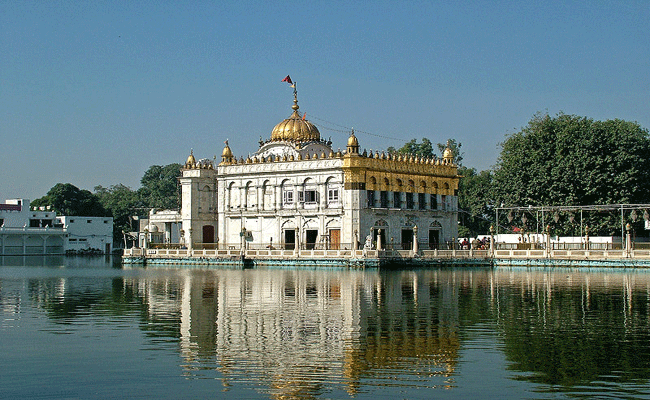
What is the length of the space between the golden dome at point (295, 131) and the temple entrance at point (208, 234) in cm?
959

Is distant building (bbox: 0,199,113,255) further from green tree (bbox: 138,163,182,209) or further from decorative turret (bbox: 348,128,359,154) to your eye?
decorative turret (bbox: 348,128,359,154)

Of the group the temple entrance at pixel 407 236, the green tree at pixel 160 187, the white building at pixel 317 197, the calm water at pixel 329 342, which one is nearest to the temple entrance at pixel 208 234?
the white building at pixel 317 197

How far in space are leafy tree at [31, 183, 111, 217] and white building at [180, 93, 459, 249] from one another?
47.5 meters

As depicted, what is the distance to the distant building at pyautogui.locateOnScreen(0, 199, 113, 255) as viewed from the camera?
103 m

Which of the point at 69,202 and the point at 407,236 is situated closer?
the point at 407,236

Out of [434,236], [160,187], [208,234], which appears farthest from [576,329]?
[160,187]

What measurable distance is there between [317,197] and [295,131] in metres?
9.14

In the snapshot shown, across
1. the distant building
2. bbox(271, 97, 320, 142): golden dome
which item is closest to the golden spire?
bbox(271, 97, 320, 142): golden dome

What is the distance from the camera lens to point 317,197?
65812 mm

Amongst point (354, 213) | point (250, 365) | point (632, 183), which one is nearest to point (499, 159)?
point (632, 183)

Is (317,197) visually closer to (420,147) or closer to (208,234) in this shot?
(208,234)

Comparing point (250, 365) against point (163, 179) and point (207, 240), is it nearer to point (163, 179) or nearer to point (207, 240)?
point (207, 240)

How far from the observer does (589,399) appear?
15.1 metres

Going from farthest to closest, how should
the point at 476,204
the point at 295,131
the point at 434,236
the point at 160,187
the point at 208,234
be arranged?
the point at 160,187, the point at 476,204, the point at 208,234, the point at 295,131, the point at 434,236
